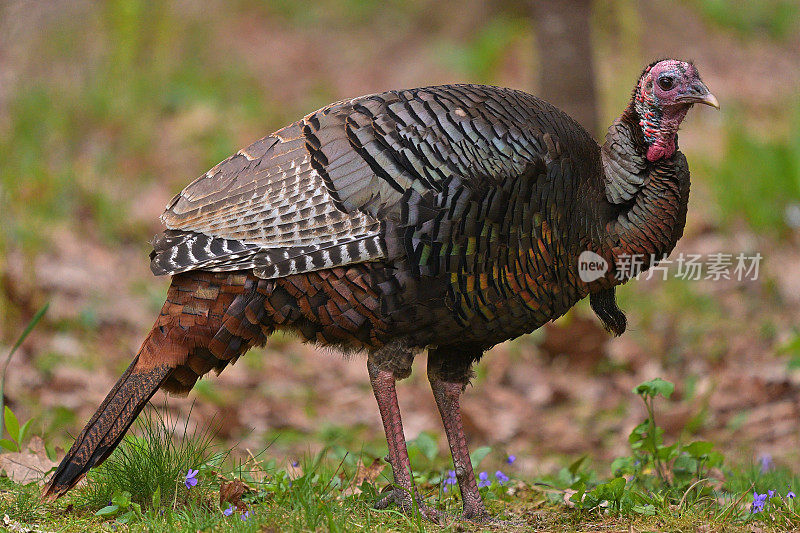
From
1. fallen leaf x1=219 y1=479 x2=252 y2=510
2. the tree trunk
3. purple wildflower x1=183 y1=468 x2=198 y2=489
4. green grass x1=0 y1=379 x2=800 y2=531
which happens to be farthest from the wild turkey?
the tree trunk

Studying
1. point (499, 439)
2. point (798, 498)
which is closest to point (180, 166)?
point (499, 439)

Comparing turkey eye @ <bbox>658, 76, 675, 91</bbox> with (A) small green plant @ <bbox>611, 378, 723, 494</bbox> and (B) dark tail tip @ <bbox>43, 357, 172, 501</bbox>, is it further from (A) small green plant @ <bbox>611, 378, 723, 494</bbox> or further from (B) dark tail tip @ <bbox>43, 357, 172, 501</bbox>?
(B) dark tail tip @ <bbox>43, 357, 172, 501</bbox>

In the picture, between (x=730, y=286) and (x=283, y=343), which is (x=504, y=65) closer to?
(x=730, y=286)

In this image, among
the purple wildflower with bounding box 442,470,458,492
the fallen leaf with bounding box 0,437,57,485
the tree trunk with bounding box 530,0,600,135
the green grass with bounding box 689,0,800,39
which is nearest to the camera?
the fallen leaf with bounding box 0,437,57,485

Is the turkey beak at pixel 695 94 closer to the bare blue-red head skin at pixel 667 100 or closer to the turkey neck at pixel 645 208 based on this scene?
the bare blue-red head skin at pixel 667 100

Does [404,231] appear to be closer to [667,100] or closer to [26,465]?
[667,100]

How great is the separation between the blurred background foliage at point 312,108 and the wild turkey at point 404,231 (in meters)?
1.44

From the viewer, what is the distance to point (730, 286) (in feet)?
24.9

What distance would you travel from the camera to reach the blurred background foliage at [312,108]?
6.07 m

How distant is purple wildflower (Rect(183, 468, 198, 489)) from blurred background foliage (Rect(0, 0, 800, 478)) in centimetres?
133

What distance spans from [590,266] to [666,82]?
82cm

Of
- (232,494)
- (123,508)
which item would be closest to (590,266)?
(232,494)

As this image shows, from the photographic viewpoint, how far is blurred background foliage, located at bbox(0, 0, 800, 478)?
6.07 metres

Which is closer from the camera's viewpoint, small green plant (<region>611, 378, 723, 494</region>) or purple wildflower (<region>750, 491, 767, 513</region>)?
purple wildflower (<region>750, 491, 767, 513</region>)
